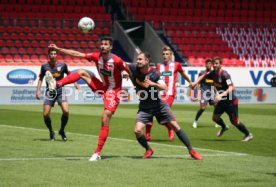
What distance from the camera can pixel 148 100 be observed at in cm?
1317

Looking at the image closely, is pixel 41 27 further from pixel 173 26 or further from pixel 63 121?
pixel 63 121

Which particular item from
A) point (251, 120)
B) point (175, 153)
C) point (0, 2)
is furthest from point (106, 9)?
point (175, 153)

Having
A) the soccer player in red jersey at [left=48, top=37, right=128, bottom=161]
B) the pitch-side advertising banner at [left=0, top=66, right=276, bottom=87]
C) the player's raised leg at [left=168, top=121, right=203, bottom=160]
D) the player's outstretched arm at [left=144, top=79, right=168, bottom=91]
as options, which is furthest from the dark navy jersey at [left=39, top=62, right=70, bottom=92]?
the pitch-side advertising banner at [left=0, top=66, right=276, bottom=87]

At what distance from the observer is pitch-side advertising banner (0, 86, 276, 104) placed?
3381cm

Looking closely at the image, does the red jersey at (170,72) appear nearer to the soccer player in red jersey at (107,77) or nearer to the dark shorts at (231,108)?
the dark shorts at (231,108)

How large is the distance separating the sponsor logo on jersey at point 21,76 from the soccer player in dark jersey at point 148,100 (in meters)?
22.8

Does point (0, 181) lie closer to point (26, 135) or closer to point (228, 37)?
point (26, 135)

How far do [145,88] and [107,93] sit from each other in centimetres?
75

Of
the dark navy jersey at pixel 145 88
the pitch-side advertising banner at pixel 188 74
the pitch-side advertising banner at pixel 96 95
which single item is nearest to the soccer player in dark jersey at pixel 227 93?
the dark navy jersey at pixel 145 88

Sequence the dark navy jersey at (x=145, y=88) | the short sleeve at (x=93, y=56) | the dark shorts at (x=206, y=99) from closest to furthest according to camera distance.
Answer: the dark navy jersey at (x=145, y=88) → the short sleeve at (x=93, y=56) → the dark shorts at (x=206, y=99)

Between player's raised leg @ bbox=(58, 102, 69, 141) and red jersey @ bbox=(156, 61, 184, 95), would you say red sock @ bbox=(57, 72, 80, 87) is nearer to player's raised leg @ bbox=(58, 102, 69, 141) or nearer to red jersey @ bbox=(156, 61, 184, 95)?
player's raised leg @ bbox=(58, 102, 69, 141)

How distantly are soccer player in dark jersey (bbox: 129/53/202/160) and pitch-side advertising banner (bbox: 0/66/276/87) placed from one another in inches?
892

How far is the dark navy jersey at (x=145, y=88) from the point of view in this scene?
12742mm

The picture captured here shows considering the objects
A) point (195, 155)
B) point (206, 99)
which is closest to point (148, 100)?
point (195, 155)
